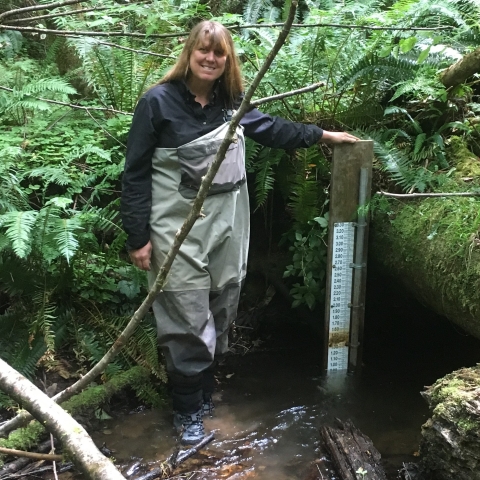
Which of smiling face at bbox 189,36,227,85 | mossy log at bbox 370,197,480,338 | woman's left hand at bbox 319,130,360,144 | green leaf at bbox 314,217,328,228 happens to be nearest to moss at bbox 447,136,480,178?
mossy log at bbox 370,197,480,338

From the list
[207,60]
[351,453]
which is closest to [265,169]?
[207,60]

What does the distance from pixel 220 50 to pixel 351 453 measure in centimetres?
222

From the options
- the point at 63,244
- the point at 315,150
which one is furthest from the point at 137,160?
the point at 315,150

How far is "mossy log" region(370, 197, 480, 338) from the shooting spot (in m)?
2.49

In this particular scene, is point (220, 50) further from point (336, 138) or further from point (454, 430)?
point (454, 430)

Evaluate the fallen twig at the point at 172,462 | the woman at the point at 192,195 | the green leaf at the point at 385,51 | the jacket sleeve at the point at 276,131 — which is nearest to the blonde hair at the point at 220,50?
the woman at the point at 192,195

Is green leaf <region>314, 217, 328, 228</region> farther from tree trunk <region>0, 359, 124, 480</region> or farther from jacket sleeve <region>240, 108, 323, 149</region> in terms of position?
tree trunk <region>0, 359, 124, 480</region>

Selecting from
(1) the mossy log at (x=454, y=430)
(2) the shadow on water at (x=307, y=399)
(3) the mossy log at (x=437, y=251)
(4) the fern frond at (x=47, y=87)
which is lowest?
(2) the shadow on water at (x=307, y=399)

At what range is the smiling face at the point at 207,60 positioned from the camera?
2.41 m

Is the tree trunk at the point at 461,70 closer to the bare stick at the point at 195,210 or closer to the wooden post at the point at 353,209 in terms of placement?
the wooden post at the point at 353,209

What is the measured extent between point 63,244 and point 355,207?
1.88 metres

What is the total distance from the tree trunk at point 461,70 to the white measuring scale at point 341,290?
1.16 m

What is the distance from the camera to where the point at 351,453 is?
8.39 ft

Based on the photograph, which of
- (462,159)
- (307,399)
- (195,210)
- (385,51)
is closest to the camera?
(195,210)
